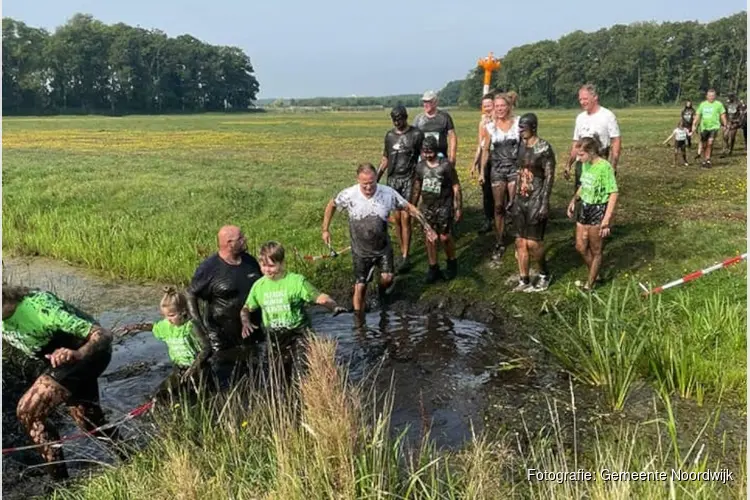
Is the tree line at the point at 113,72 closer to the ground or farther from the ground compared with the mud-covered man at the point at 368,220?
A: farther from the ground

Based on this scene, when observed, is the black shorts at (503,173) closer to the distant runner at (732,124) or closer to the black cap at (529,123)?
the black cap at (529,123)

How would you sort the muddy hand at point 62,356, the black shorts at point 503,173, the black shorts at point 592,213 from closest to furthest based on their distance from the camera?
the muddy hand at point 62,356 → the black shorts at point 592,213 → the black shorts at point 503,173

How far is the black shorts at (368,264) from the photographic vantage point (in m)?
8.96


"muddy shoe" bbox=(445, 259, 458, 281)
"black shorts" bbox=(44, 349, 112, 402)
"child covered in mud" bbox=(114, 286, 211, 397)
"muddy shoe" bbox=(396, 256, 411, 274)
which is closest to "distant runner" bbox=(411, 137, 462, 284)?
"muddy shoe" bbox=(445, 259, 458, 281)

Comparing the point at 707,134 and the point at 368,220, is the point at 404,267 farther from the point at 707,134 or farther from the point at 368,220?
the point at 707,134

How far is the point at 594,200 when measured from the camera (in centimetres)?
834

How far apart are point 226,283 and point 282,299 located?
0.86 meters

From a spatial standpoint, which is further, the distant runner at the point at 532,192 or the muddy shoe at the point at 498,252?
the muddy shoe at the point at 498,252

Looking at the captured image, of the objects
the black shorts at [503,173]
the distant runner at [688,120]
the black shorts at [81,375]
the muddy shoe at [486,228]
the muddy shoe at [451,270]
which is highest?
the distant runner at [688,120]

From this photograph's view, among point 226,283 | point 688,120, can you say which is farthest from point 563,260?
point 688,120

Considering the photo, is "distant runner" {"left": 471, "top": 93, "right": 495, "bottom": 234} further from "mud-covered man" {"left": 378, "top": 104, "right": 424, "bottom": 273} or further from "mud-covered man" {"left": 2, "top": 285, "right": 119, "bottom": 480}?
"mud-covered man" {"left": 2, "top": 285, "right": 119, "bottom": 480}

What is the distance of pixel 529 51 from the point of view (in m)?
129

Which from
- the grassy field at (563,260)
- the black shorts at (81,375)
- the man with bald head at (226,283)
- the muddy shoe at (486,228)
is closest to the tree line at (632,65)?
the grassy field at (563,260)

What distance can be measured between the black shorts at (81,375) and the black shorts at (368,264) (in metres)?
3.84
